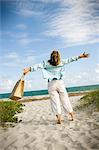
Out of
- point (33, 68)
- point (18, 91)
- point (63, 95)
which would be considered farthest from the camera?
point (63, 95)

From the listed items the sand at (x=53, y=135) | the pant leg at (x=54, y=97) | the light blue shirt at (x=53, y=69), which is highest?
the light blue shirt at (x=53, y=69)

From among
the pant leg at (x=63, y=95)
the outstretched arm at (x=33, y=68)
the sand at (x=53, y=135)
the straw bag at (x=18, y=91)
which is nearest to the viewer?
the sand at (x=53, y=135)

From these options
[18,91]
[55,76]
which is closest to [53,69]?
[55,76]

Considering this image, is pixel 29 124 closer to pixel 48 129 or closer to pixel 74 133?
pixel 48 129

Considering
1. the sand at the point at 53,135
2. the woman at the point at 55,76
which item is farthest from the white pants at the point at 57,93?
the sand at the point at 53,135

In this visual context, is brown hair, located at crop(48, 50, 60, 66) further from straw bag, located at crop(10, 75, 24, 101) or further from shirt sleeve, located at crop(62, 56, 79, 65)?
straw bag, located at crop(10, 75, 24, 101)

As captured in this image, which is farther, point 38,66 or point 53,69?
point 53,69

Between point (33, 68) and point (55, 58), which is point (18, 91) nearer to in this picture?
point (33, 68)

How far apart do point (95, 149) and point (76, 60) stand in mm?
1981

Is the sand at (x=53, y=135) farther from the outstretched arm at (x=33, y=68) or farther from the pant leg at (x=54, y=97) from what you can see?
the outstretched arm at (x=33, y=68)

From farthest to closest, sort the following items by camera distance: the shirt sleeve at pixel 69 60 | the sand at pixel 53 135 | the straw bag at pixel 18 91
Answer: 1. the shirt sleeve at pixel 69 60
2. the straw bag at pixel 18 91
3. the sand at pixel 53 135

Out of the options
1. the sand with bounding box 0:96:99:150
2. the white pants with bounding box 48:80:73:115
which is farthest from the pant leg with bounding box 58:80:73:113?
the sand with bounding box 0:96:99:150

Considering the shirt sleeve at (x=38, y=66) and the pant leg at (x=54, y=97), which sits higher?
the shirt sleeve at (x=38, y=66)

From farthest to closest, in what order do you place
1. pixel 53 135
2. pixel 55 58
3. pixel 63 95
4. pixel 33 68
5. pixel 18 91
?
pixel 63 95
pixel 55 58
pixel 33 68
pixel 18 91
pixel 53 135
